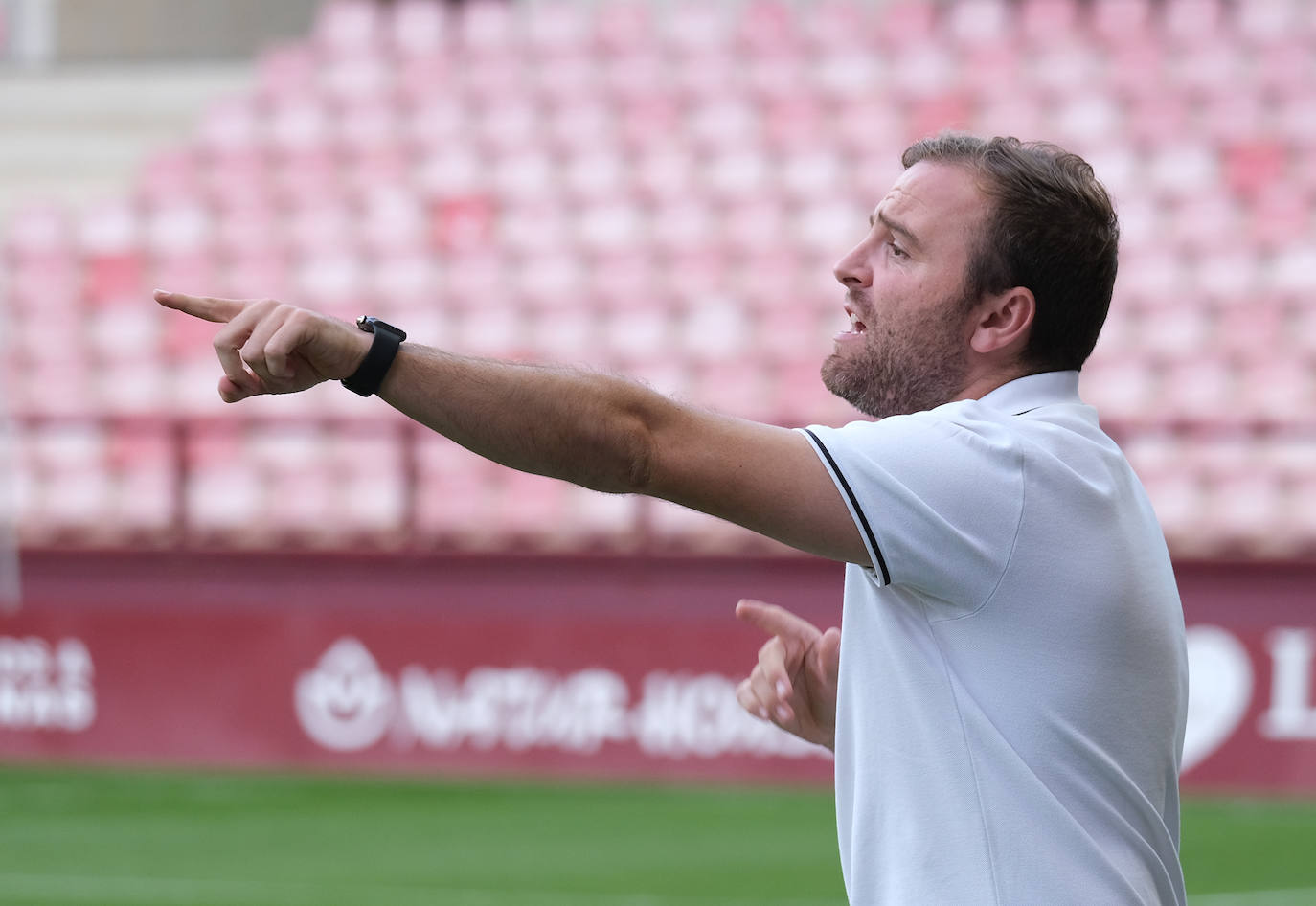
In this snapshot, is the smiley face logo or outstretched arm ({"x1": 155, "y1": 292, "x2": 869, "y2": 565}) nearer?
outstretched arm ({"x1": 155, "y1": 292, "x2": 869, "y2": 565})

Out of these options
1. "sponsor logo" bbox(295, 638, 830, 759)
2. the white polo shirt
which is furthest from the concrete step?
the white polo shirt

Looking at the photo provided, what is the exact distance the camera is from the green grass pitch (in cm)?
736

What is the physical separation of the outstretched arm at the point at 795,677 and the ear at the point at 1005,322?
1.63 feet

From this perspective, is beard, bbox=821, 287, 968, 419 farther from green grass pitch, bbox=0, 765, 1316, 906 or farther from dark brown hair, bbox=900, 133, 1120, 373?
green grass pitch, bbox=0, 765, 1316, 906

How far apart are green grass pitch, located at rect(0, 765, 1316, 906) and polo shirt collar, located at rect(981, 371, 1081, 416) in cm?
516

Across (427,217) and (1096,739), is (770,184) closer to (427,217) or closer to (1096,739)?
(427,217)

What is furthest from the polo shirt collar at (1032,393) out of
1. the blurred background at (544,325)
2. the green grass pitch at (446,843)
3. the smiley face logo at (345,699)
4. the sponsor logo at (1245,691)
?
the smiley face logo at (345,699)

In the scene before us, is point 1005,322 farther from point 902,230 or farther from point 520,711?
point 520,711

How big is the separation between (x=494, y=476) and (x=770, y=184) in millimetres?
3232

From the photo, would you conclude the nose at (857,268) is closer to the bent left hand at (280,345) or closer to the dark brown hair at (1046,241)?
the dark brown hair at (1046,241)

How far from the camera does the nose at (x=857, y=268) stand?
239 cm

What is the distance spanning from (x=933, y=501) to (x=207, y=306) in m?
0.89

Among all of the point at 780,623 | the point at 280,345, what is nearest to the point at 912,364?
the point at 780,623

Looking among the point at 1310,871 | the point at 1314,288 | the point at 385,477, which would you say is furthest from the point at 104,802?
the point at 1314,288
